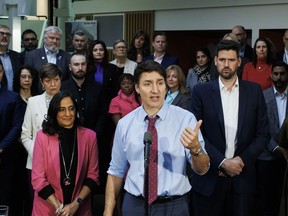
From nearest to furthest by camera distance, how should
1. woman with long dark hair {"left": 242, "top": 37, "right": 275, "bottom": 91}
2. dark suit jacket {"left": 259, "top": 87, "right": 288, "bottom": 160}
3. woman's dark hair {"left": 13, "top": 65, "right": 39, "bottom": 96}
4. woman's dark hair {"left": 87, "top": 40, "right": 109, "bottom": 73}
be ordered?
1. dark suit jacket {"left": 259, "top": 87, "right": 288, "bottom": 160}
2. woman's dark hair {"left": 13, "top": 65, "right": 39, "bottom": 96}
3. woman with long dark hair {"left": 242, "top": 37, "right": 275, "bottom": 91}
4. woman's dark hair {"left": 87, "top": 40, "right": 109, "bottom": 73}

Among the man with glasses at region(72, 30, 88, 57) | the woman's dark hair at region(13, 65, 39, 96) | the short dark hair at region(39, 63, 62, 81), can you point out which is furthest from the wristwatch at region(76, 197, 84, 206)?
the man with glasses at region(72, 30, 88, 57)

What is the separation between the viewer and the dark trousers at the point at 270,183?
480 cm

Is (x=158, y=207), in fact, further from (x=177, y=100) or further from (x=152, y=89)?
(x=177, y=100)

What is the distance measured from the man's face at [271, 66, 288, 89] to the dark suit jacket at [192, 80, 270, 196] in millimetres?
1348

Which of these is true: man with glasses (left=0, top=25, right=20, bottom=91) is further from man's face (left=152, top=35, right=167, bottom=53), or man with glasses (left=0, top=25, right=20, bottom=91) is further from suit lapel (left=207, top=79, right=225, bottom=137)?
suit lapel (left=207, top=79, right=225, bottom=137)

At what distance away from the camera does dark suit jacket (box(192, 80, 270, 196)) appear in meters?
3.47

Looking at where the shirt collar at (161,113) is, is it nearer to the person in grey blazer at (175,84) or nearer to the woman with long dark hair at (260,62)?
the person in grey blazer at (175,84)

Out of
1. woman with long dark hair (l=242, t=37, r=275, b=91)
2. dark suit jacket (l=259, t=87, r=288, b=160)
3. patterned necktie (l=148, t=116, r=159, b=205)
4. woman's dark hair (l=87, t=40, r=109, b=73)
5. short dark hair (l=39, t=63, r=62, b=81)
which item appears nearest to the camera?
patterned necktie (l=148, t=116, r=159, b=205)

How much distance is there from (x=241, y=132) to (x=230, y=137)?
3.4 inches

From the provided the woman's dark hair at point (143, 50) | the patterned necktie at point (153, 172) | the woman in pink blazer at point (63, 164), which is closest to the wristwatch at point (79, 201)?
the woman in pink blazer at point (63, 164)

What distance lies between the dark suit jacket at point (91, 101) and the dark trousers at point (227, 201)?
1788 mm

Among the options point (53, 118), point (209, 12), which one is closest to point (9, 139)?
point (53, 118)

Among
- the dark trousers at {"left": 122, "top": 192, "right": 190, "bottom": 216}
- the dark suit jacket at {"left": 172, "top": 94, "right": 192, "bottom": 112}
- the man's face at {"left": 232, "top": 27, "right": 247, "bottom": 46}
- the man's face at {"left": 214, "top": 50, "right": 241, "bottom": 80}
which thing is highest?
the man's face at {"left": 232, "top": 27, "right": 247, "bottom": 46}

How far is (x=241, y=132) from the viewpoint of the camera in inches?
137
